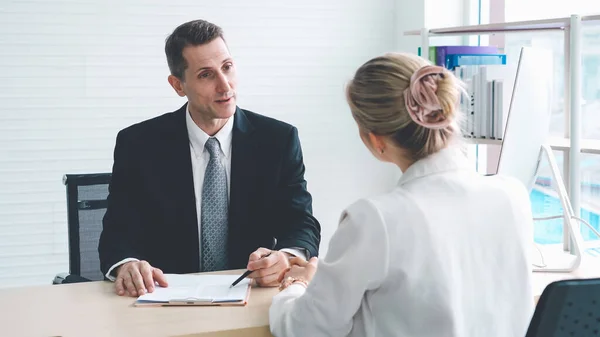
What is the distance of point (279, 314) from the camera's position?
1.66 meters

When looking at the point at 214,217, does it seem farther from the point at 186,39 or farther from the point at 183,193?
the point at 186,39

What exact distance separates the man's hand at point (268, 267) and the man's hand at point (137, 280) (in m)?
0.24

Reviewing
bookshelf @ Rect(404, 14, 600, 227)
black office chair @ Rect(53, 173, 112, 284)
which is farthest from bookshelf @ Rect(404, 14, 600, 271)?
black office chair @ Rect(53, 173, 112, 284)

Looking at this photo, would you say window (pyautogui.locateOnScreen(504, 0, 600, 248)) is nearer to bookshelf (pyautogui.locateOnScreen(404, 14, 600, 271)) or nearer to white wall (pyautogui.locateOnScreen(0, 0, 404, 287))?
bookshelf (pyautogui.locateOnScreen(404, 14, 600, 271))

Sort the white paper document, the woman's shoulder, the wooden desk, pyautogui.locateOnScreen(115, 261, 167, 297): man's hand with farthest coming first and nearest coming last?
pyautogui.locateOnScreen(115, 261, 167, 297): man's hand < the white paper document < the wooden desk < the woman's shoulder

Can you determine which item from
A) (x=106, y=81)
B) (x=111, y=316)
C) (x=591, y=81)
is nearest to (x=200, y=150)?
(x=111, y=316)

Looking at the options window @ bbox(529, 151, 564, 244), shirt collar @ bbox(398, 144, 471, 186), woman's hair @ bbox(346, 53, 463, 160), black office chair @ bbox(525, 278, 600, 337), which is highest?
woman's hair @ bbox(346, 53, 463, 160)

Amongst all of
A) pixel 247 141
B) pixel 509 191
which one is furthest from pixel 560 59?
pixel 509 191

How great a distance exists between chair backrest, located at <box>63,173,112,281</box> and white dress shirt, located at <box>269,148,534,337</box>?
1.39 meters

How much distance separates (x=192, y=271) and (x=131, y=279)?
16.3 inches

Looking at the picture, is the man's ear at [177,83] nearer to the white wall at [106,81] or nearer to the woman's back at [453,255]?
the woman's back at [453,255]

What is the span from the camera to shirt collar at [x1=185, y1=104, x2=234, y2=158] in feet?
8.13

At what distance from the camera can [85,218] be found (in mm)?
2703

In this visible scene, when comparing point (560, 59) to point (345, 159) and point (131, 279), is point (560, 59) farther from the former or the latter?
point (131, 279)
